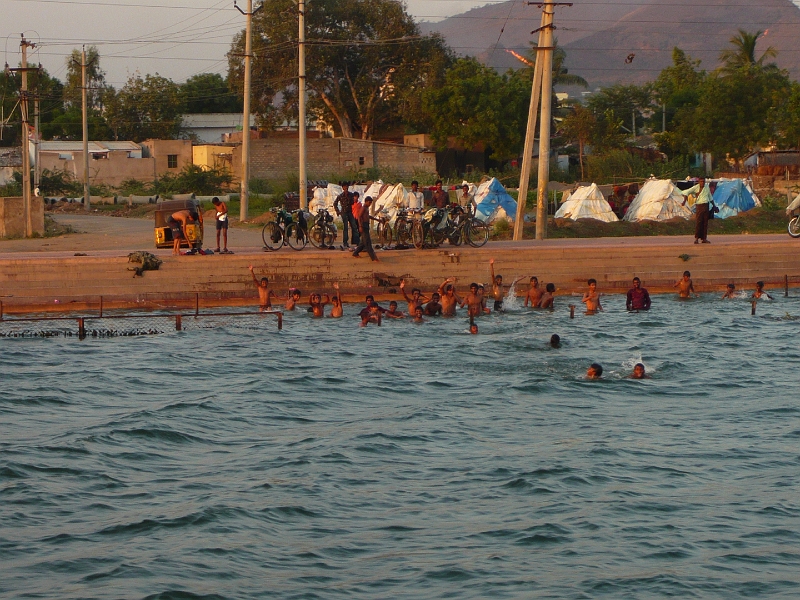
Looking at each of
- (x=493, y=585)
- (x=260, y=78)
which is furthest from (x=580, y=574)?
(x=260, y=78)

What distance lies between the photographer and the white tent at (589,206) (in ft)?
115

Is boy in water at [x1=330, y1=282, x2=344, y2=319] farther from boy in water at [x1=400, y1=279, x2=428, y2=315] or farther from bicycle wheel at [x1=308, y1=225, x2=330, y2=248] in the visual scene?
bicycle wheel at [x1=308, y1=225, x2=330, y2=248]

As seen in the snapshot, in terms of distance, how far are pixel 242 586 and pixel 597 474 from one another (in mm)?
4786

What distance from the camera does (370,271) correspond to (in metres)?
25.0

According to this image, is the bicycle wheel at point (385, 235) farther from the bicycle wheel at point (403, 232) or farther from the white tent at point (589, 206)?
the white tent at point (589, 206)

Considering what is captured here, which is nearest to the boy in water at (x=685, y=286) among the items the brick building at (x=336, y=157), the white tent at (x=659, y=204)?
the white tent at (x=659, y=204)

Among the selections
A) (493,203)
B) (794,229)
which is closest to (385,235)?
(493,203)

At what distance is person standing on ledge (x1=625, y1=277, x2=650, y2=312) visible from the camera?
23.2m

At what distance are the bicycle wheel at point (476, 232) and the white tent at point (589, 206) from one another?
7984 mm

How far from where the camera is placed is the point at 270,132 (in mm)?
62344

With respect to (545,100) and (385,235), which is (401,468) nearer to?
(385,235)

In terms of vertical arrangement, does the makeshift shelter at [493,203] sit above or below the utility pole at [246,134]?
below

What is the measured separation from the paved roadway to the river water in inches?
256

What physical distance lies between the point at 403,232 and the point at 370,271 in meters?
1.81
